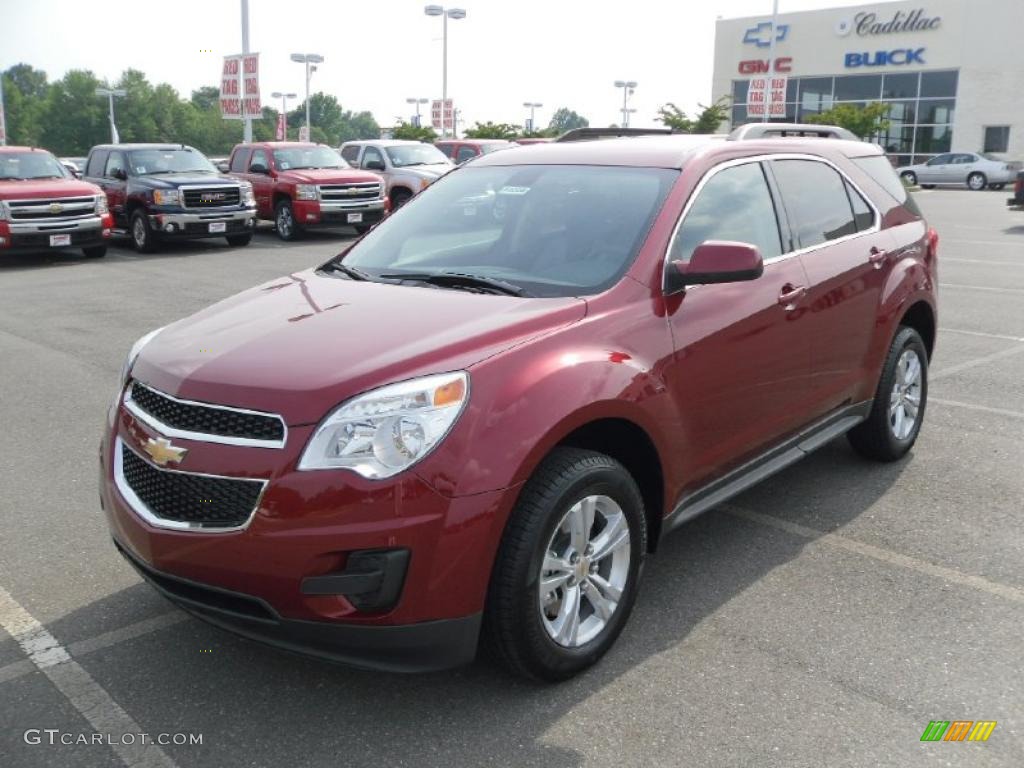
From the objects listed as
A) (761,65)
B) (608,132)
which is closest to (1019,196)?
(608,132)

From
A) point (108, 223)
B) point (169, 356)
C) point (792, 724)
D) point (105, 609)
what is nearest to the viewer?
point (792, 724)

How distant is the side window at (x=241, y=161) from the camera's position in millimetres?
21250

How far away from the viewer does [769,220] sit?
4.50m

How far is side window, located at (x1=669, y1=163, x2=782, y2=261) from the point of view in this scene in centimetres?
402

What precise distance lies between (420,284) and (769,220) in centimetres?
166

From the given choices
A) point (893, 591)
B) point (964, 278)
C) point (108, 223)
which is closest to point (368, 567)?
point (893, 591)

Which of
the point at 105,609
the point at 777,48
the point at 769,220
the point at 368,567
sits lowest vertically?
the point at 105,609

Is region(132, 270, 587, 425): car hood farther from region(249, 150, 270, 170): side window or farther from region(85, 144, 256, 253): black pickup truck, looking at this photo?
region(249, 150, 270, 170): side window

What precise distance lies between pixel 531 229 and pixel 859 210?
2.06 meters

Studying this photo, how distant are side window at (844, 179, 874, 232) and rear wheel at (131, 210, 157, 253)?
1470cm

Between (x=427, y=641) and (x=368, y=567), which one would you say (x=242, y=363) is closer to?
(x=368, y=567)

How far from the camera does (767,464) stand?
4.41 m

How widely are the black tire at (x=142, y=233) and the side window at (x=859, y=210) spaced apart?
14.7 metres

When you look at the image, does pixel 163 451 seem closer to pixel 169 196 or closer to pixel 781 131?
pixel 781 131
